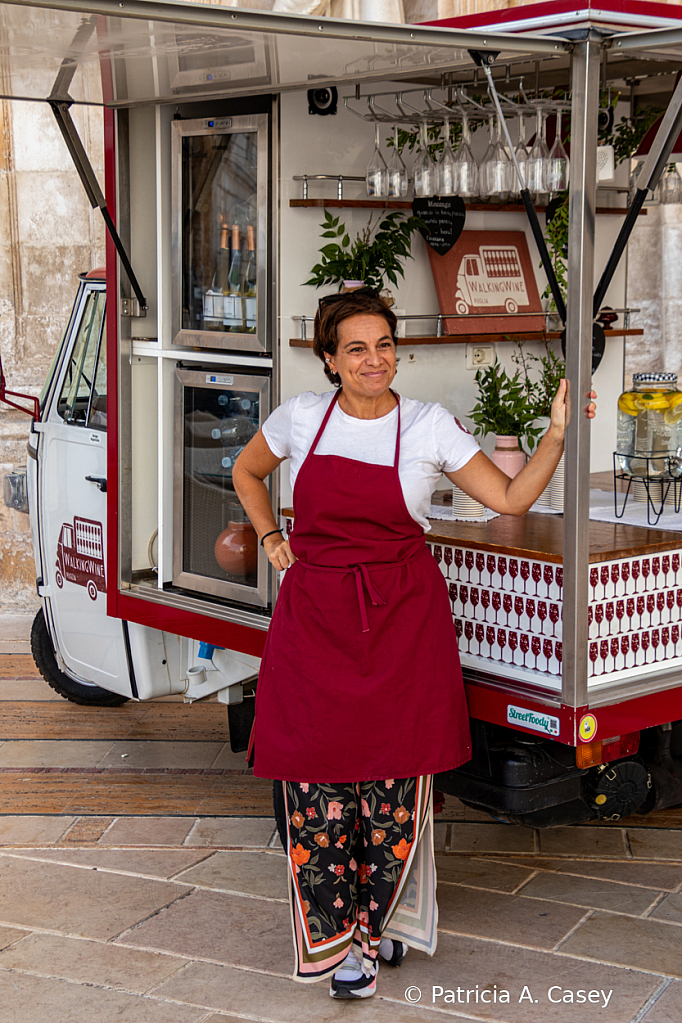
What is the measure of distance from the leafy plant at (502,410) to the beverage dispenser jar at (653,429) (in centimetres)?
36

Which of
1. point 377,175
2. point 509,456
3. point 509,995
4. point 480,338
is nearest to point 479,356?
point 480,338

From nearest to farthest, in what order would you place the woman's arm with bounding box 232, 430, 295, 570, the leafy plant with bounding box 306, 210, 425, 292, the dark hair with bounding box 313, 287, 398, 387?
the dark hair with bounding box 313, 287, 398, 387
the woman's arm with bounding box 232, 430, 295, 570
the leafy plant with bounding box 306, 210, 425, 292

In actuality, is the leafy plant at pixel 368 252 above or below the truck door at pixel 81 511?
above

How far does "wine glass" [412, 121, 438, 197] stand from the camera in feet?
13.1

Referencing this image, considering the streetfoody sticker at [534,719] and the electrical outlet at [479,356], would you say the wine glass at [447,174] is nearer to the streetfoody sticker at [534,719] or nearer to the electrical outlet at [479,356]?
the electrical outlet at [479,356]

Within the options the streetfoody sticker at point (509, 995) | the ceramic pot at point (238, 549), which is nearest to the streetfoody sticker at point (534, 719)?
the streetfoody sticker at point (509, 995)

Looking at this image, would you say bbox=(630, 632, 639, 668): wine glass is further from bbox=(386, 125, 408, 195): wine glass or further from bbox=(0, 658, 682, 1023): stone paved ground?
bbox=(386, 125, 408, 195): wine glass

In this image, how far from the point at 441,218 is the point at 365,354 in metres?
1.41

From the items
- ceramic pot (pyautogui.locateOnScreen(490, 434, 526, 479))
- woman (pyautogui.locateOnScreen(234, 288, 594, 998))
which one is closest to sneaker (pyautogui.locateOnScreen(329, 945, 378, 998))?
woman (pyautogui.locateOnScreen(234, 288, 594, 998))

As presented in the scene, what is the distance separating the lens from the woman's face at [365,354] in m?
3.30

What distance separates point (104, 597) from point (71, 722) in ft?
3.38

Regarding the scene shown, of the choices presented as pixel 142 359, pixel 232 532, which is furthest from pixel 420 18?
pixel 232 532

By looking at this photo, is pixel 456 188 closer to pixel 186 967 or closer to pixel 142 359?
pixel 142 359

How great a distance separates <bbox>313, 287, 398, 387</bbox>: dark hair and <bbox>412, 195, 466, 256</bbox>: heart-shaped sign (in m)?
1.18
